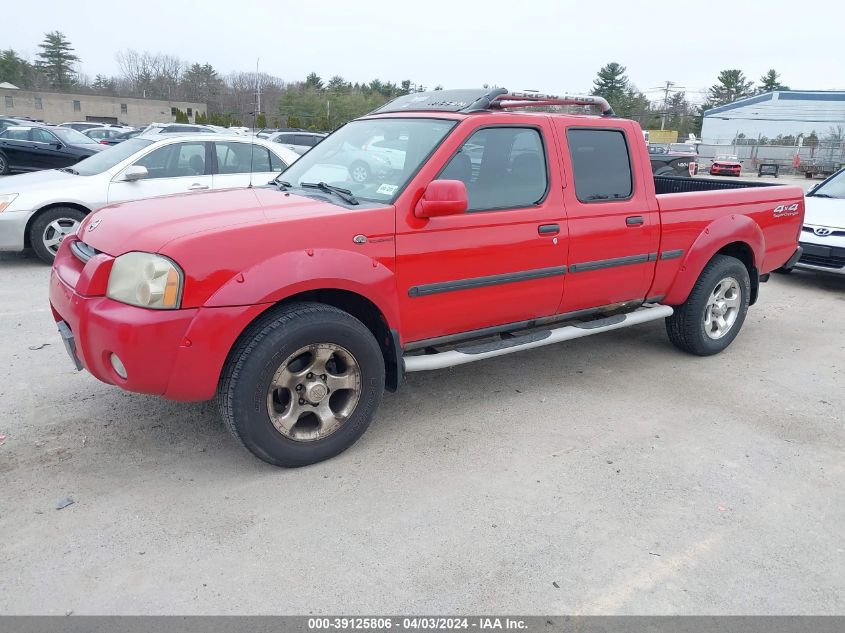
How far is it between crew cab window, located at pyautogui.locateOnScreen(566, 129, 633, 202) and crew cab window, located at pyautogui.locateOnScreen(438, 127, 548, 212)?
305 millimetres

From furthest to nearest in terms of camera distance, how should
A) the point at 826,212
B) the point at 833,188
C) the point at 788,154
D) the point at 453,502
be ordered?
the point at 788,154 < the point at 833,188 < the point at 826,212 < the point at 453,502

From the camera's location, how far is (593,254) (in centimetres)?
435

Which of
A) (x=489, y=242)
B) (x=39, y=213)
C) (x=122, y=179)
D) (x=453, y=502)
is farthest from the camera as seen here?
(x=122, y=179)

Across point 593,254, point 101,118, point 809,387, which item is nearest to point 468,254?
point 593,254

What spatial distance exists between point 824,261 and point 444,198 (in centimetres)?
646

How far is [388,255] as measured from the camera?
3488mm

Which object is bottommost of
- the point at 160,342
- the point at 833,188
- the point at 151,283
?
the point at 160,342

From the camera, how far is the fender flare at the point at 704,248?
4.95 meters

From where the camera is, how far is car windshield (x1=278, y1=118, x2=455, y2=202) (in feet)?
12.3

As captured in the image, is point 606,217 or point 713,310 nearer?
point 606,217

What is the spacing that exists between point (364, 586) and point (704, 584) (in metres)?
1.39

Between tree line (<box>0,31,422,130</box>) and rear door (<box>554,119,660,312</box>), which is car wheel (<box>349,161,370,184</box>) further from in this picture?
tree line (<box>0,31,422,130</box>)

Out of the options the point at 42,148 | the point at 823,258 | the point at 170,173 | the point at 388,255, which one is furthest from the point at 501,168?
the point at 42,148

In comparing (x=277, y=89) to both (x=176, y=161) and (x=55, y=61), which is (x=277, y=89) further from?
(x=176, y=161)
